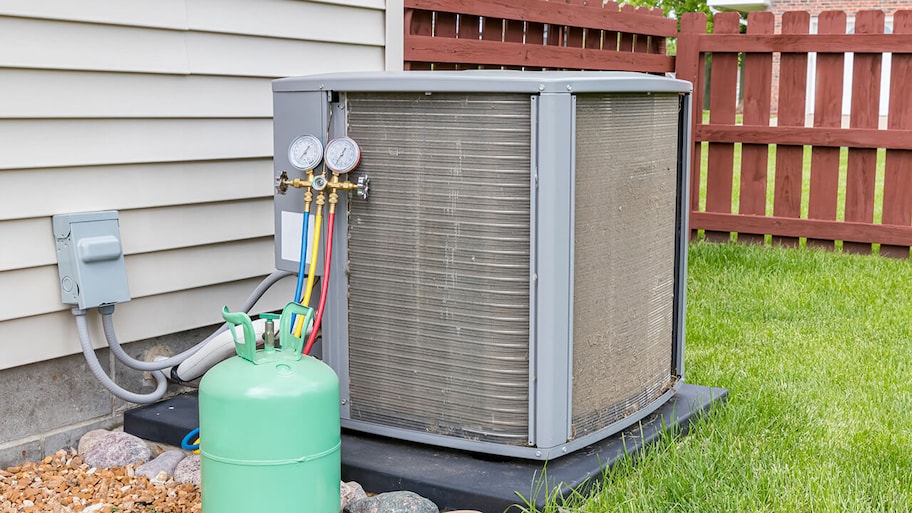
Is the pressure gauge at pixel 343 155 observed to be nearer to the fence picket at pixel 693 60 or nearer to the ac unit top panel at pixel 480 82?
the ac unit top panel at pixel 480 82

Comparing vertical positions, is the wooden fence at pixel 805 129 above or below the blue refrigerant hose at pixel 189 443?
above

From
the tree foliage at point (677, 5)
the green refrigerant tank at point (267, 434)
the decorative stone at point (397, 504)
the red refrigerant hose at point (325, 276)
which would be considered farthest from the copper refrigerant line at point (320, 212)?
the tree foliage at point (677, 5)

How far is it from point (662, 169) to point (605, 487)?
36.4 inches

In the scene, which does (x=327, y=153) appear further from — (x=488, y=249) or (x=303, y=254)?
(x=488, y=249)

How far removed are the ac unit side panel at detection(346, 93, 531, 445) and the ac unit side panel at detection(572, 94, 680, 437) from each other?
0.56 feet

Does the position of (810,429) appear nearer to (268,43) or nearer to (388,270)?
(388,270)

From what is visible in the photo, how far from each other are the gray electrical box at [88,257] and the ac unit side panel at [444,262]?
0.67 meters

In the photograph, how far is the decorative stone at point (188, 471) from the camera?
2486 millimetres

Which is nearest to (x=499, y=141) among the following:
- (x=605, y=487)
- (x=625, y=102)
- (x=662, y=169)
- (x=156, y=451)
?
(x=625, y=102)

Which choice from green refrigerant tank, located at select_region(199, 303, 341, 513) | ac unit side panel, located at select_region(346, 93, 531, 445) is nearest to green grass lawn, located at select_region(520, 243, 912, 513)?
ac unit side panel, located at select_region(346, 93, 531, 445)

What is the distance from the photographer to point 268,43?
312 centimetres

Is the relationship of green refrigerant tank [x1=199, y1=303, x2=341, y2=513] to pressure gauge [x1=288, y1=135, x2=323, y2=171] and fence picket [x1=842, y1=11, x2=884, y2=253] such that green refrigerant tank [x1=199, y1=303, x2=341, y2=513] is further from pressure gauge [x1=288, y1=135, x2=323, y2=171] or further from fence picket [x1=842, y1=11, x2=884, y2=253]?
fence picket [x1=842, y1=11, x2=884, y2=253]

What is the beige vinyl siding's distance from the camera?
2475 mm

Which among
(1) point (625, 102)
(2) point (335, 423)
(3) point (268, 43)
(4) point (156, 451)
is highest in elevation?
(3) point (268, 43)
